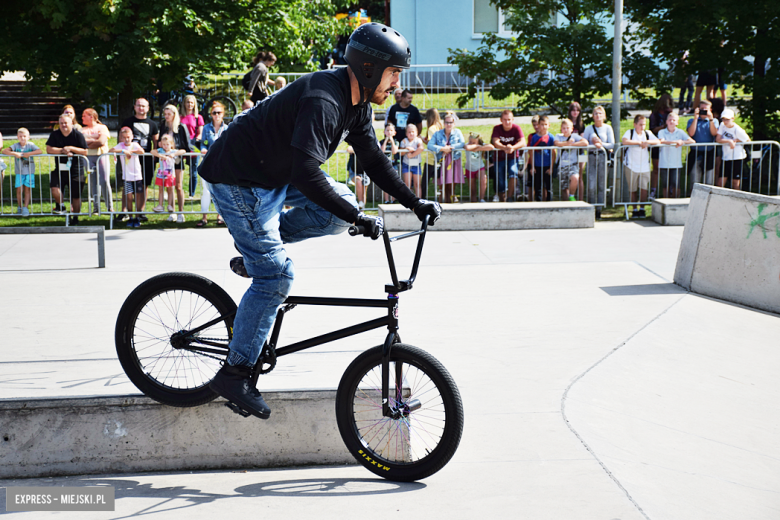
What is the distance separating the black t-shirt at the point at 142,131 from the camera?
13266 mm

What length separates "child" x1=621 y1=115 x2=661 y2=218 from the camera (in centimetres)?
1323

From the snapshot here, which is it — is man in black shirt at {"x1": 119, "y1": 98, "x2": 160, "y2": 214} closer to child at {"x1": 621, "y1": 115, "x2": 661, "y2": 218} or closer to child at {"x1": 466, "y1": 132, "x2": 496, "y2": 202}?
child at {"x1": 466, "y1": 132, "x2": 496, "y2": 202}

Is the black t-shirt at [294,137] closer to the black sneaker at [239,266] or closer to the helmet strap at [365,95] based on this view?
the helmet strap at [365,95]

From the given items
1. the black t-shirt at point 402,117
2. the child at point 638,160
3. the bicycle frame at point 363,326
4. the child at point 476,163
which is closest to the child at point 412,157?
the child at point 476,163

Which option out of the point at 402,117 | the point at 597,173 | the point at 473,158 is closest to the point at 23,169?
the point at 402,117

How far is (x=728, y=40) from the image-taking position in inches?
585

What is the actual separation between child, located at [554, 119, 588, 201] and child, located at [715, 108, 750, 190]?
88.3 inches

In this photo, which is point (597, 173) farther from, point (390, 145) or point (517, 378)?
point (517, 378)

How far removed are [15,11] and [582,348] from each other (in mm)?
13003

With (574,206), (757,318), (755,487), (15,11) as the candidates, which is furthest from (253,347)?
(15,11)

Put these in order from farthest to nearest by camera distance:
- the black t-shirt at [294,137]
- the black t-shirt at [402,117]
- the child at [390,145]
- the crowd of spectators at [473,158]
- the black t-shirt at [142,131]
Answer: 1. the black t-shirt at [402,117]
2. the child at [390,145]
3. the black t-shirt at [142,131]
4. the crowd of spectators at [473,158]
5. the black t-shirt at [294,137]

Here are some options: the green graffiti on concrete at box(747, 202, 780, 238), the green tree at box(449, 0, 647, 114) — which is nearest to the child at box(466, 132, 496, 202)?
the green tree at box(449, 0, 647, 114)

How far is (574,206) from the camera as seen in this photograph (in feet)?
39.7

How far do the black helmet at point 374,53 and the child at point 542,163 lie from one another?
9637 mm
